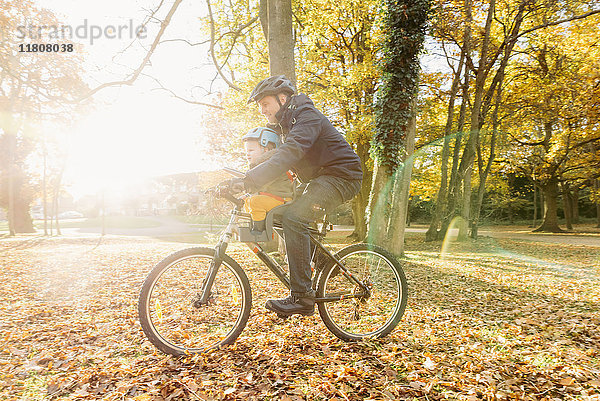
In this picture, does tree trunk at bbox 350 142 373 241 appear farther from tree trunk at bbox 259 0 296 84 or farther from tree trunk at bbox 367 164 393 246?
tree trunk at bbox 259 0 296 84

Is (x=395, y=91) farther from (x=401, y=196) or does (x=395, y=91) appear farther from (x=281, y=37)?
(x=281, y=37)

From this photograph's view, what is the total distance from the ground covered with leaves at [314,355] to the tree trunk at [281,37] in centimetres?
551

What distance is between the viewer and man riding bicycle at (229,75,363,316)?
9.97 feet

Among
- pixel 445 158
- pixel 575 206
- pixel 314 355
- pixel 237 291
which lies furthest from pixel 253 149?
pixel 575 206

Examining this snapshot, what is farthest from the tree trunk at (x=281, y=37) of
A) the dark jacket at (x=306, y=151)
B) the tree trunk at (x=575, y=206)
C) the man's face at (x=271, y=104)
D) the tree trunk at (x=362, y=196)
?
the tree trunk at (x=575, y=206)

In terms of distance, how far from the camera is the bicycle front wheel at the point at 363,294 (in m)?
3.55

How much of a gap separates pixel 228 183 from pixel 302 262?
1.03 meters

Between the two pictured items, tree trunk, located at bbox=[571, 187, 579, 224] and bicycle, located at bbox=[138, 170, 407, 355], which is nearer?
bicycle, located at bbox=[138, 170, 407, 355]

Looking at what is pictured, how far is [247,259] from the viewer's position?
9.84 meters

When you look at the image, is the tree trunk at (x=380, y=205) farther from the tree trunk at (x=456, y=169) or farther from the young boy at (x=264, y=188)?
the tree trunk at (x=456, y=169)

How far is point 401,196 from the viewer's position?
9.49 metres

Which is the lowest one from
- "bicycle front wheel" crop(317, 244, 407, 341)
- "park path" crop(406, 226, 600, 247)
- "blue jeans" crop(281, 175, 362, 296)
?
"park path" crop(406, 226, 600, 247)

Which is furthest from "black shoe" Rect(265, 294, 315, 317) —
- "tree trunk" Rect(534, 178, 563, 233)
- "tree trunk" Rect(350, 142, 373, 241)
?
"tree trunk" Rect(534, 178, 563, 233)

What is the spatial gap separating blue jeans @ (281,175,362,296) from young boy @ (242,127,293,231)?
18 centimetres
